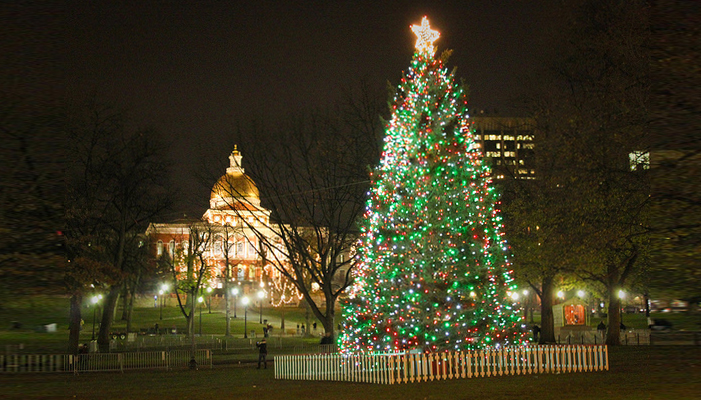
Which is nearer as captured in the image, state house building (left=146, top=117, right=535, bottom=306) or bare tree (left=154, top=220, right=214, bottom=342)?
state house building (left=146, top=117, right=535, bottom=306)

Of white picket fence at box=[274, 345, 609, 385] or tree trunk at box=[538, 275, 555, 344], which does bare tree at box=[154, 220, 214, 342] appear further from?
white picket fence at box=[274, 345, 609, 385]

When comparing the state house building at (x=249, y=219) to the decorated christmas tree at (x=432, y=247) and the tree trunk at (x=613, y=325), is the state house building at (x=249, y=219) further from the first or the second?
the tree trunk at (x=613, y=325)

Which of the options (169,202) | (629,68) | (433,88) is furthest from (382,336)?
(169,202)

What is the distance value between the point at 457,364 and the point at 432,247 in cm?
Answer: 352

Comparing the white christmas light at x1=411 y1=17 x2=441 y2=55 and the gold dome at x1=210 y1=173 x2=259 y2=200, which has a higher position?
the white christmas light at x1=411 y1=17 x2=441 y2=55

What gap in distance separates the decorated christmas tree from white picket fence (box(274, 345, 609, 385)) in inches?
34.1

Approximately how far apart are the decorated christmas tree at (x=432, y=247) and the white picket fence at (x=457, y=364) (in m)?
0.87

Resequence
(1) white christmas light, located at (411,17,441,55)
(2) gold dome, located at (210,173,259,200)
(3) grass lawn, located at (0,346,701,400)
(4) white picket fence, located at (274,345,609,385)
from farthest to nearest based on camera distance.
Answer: (2) gold dome, located at (210,173,259,200), (1) white christmas light, located at (411,17,441,55), (4) white picket fence, located at (274,345,609,385), (3) grass lawn, located at (0,346,701,400)

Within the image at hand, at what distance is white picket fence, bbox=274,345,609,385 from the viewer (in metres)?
18.1

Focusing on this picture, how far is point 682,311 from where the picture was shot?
592 centimetres

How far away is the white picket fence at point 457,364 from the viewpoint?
59.5 ft

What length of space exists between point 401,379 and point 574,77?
1364 cm

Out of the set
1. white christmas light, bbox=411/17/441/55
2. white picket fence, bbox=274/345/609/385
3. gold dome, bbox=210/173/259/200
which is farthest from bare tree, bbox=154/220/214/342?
white picket fence, bbox=274/345/609/385

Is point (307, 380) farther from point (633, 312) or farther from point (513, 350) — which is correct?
point (633, 312)
